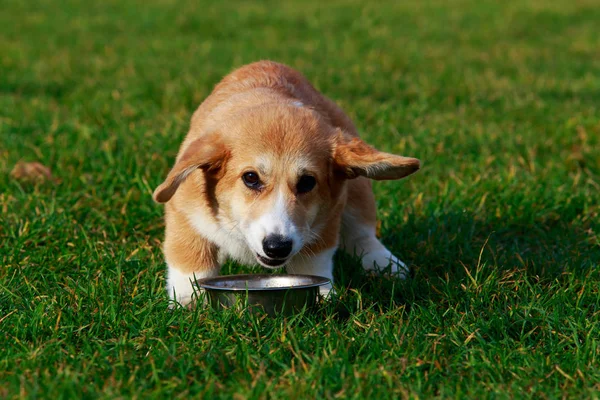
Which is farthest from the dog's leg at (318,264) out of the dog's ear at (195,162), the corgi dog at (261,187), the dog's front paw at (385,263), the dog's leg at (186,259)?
the dog's ear at (195,162)

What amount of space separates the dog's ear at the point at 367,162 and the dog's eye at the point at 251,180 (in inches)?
16.9

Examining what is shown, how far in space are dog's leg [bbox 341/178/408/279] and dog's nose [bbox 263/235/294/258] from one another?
1163 mm

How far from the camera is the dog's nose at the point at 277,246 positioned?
361 centimetres

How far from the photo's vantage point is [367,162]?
13.0 ft

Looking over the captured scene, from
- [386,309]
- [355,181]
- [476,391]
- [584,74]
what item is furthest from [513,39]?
[476,391]

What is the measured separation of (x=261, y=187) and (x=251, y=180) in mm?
64

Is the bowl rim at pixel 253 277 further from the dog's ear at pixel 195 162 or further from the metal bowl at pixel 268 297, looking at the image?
the dog's ear at pixel 195 162

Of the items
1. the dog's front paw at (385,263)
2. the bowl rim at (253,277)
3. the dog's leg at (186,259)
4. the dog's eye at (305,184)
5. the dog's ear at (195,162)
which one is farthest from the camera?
the dog's front paw at (385,263)

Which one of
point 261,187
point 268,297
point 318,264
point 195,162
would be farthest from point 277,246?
point 318,264

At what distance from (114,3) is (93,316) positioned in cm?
1270

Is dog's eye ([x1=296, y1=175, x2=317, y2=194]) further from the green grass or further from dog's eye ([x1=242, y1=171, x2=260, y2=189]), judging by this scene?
the green grass

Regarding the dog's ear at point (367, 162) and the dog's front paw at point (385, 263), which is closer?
the dog's ear at point (367, 162)

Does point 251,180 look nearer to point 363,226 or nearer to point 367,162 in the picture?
point 367,162

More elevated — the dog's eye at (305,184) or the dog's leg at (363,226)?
the dog's eye at (305,184)
